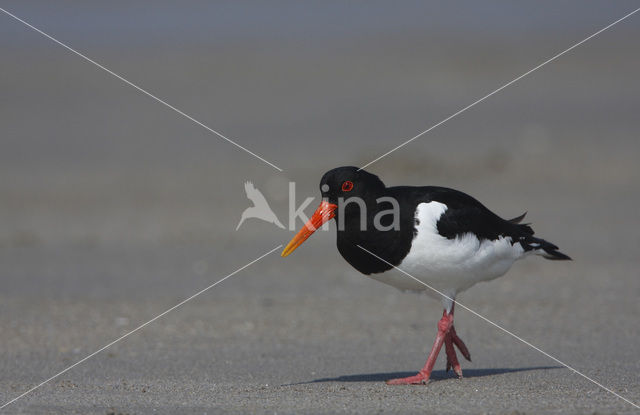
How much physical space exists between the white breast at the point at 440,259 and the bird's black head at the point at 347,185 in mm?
430

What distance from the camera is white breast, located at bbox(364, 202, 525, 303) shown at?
7230 millimetres

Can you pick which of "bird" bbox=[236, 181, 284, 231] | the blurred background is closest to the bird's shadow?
the blurred background

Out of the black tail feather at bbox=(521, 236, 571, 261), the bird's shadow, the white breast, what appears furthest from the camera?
the black tail feather at bbox=(521, 236, 571, 261)

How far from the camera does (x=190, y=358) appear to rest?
8945mm

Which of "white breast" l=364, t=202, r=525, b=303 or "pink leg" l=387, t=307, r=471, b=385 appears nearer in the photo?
"white breast" l=364, t=202, r=525, b=303

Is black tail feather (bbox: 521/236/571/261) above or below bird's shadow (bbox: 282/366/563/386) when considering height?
above

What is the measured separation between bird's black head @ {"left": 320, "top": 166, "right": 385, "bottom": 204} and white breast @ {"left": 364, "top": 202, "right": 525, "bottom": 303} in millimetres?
430

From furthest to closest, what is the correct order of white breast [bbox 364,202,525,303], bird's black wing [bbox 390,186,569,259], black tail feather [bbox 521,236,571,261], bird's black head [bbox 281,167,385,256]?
black tail feather [bbox 521,236,571,261], bird's black head [bbox 281,167,385,256], bird's black wing [bbox 390,186,569,259], white breast [bbox 364,202,525,303]

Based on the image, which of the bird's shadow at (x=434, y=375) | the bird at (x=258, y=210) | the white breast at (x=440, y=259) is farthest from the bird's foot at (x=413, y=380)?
the bird at (x=258, y=210)

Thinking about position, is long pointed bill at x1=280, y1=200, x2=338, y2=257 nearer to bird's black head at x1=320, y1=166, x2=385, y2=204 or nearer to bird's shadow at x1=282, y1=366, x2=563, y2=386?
bird's black head at x1=320, y1=166, x2=385, y2=204

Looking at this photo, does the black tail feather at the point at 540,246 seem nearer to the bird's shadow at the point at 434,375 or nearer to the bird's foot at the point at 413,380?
the bird's shadow at the point at 434,375

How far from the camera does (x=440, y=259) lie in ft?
23.8

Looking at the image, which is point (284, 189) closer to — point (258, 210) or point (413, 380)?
point (258, 210)

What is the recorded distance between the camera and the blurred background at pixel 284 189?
880cm
